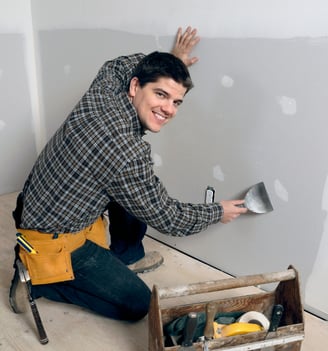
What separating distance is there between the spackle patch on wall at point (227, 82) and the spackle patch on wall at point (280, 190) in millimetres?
432

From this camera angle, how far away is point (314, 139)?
1468mm

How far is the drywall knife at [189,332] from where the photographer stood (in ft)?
3.78

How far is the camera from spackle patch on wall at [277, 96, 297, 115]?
4.88 feet

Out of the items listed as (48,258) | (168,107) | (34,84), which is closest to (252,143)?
(168,107)

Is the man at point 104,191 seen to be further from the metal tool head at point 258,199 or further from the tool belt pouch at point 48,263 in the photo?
the metal tool head at point 258,199

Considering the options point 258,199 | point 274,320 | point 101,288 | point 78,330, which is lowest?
point 78,330

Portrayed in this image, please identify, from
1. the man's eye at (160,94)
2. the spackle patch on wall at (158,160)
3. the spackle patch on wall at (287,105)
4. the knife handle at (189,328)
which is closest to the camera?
the knife handle at (189,328)

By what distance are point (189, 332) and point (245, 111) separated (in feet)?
2.90

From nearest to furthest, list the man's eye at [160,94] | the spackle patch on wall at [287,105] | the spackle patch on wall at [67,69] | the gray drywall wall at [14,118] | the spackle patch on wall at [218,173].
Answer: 1. the man's eye at [160,94]
2. the spackle patch on wall at [287,105]
3. the spackle patch on wall at [218,173]
4. the spackle patch on wall at [67,69]
5. the gray drywall wall at [14,118]

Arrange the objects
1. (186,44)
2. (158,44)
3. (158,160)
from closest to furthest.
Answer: (186,44), (158,44), (158,160)

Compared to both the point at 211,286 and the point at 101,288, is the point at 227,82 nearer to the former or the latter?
the point at 211,286

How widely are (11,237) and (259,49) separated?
1.58 metres

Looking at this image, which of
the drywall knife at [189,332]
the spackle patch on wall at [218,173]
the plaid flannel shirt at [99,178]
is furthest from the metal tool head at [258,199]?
the drywall knife at [189,332]

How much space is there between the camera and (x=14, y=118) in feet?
8.80
